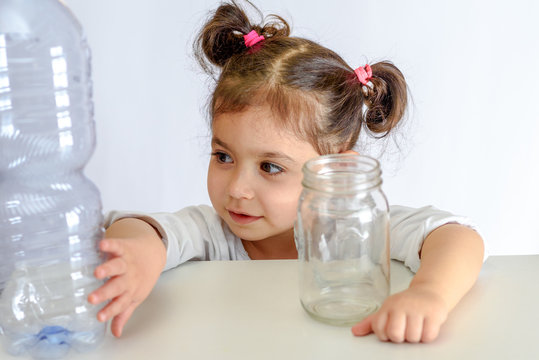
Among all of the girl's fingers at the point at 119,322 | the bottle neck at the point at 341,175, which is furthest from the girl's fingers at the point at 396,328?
the girl's fingers at the point at 119,322

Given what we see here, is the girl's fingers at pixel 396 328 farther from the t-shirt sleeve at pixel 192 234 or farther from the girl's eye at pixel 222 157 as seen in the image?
→ the girl's eye at pixel 222 157

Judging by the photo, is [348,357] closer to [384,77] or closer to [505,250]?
[384,77]

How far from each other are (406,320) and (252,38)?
2.43ft

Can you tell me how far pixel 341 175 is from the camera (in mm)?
826

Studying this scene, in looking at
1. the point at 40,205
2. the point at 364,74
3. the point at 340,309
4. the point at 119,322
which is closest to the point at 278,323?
the point at 340,309

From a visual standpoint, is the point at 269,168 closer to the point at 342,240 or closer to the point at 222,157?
the point at 222,157

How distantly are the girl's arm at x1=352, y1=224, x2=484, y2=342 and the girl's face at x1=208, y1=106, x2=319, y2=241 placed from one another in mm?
302

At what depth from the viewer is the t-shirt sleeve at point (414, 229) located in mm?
996

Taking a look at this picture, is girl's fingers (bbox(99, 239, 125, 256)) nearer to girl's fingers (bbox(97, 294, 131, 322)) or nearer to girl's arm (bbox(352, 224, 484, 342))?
girl's fingers (bbox(97, 294, 131, 322))

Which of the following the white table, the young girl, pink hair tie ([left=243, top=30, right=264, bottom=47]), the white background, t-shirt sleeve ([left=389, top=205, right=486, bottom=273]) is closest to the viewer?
the white table

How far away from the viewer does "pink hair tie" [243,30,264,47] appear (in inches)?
53.6

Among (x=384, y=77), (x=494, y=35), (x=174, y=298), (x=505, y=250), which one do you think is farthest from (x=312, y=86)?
(x=505, y=250)

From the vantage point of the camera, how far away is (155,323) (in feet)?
2.74

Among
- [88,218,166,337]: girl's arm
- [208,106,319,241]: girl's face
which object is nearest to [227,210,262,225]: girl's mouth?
[208,106,319,241]: girl's face
